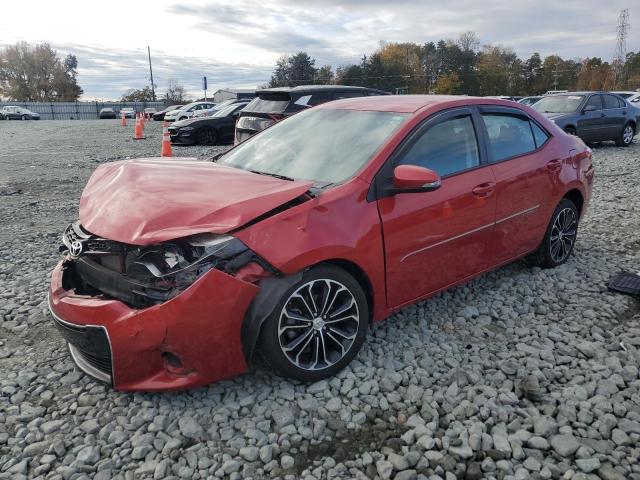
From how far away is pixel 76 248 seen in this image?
9.71 feet

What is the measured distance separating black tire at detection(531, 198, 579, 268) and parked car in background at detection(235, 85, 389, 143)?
5.24m

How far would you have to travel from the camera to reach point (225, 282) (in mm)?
2582

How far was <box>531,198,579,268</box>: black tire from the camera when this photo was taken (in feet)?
15.1

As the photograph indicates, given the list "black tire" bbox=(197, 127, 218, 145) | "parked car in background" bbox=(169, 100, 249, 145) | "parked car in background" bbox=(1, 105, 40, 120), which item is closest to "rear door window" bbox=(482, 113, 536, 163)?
"parked car in background" bbox=(169, 100, 249, 145)

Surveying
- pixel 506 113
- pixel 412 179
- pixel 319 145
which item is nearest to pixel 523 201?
pixel 506 113

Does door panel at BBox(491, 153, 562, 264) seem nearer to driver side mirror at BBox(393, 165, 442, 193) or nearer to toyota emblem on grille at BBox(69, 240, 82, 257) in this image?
driver side mirror at BBox(393, 165, 442, 193)

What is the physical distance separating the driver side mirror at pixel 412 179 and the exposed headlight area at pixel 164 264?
99cm

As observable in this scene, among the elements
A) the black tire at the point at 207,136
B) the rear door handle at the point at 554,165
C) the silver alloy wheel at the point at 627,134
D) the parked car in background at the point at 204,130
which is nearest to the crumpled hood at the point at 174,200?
the rear door handle at the point at 554,165

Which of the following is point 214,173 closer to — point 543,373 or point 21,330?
point 21,330

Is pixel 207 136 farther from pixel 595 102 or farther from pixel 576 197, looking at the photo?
pixel 576 197

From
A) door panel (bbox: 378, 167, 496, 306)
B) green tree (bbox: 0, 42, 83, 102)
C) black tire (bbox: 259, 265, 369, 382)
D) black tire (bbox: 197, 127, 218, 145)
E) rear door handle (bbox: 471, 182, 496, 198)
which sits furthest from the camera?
green tree (bbox: 0, 42, 83, 102)

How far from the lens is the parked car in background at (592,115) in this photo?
12.6 metres

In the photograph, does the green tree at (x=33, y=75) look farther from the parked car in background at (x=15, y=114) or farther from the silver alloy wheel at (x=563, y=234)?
the silver alloy wheel at (x=563, y=234)

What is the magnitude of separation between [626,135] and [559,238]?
11706 millimetres
